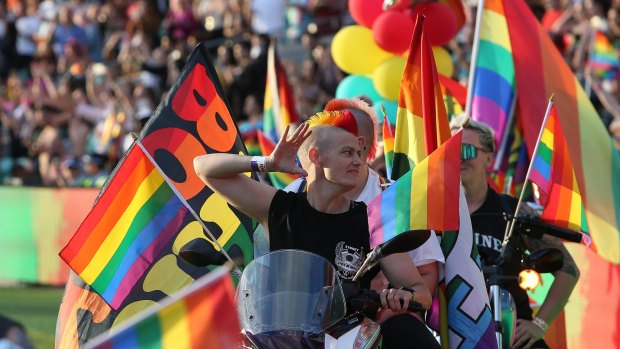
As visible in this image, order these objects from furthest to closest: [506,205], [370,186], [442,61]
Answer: [442,61] < [506,205] < [370,186]

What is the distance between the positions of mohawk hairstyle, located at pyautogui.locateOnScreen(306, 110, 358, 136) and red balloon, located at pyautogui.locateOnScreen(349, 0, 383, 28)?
504 centimetres

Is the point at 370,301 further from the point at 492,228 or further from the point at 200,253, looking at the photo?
the point at 492,228

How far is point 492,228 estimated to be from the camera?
7.33 meters

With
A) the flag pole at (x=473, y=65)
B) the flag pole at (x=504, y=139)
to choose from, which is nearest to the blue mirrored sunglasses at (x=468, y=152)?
the flag pole at (x=473, y=65)

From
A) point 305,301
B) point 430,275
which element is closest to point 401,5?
point 430,275

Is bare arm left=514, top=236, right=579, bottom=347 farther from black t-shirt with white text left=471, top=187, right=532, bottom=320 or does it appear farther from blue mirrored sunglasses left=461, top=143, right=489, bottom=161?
blue mirrored sunglasses left=461, top=143, right=489, bottom=161

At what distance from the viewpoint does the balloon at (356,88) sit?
10969 mm

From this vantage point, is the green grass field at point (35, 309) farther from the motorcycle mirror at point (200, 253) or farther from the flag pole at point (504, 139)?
the motorcycle mirror at point (200, 253)

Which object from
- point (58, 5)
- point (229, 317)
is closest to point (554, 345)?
point (229, 317)

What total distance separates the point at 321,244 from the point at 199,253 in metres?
0.51

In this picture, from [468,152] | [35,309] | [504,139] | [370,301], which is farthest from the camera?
[35,309]

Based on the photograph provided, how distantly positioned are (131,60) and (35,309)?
21.8 feet

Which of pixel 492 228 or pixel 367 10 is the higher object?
pixel 492 228

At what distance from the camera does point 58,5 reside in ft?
70.2
